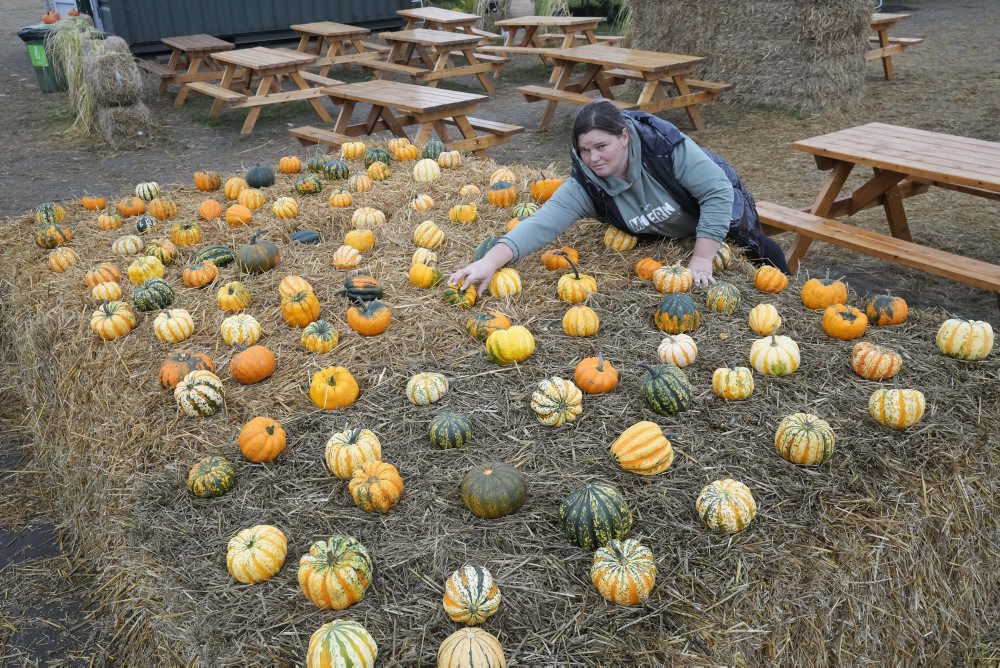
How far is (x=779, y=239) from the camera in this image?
7223 mm

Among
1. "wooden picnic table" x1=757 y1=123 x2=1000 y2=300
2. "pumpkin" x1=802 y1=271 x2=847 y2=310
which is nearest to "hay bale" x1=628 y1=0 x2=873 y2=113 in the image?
"wooden picnic table" x1=757 y1=123 x2=1000 y2=300

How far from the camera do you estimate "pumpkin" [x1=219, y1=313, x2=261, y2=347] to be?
152 inches

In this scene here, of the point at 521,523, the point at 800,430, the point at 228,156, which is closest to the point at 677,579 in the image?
the point at 521,523

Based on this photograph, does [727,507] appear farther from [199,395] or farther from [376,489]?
[199,395]

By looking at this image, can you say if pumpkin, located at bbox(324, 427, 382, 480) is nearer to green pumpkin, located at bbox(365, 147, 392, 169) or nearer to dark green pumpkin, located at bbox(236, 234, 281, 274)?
dark green pumpkin, located at bbox(236, 234, 281, 274)

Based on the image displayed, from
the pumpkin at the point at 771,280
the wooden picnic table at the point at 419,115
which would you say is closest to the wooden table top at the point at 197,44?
the wooden picnic table at the point at 419,115

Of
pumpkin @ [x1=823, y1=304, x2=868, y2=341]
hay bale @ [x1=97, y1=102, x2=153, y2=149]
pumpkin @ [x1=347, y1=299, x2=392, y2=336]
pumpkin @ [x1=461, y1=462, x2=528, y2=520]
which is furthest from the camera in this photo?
hay bale @ [x1=97, y1=102, x2=153, y2=149]

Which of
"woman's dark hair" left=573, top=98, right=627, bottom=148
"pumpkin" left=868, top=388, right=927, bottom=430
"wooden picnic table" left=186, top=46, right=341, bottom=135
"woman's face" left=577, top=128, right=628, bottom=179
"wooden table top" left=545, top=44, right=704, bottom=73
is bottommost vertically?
"wooden picnic table" left=186, top=46, right=341, bottom=135

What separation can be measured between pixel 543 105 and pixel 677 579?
12180 millimetres

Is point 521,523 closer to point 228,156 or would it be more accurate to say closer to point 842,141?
point 842,141

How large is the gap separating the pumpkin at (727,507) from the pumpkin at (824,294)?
188 cm

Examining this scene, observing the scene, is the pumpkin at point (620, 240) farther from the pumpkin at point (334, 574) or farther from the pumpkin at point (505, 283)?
the pumpkin at point (334, 574)

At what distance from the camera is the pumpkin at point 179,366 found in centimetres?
355

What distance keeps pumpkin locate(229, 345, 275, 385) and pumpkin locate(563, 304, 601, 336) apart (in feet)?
5.20
